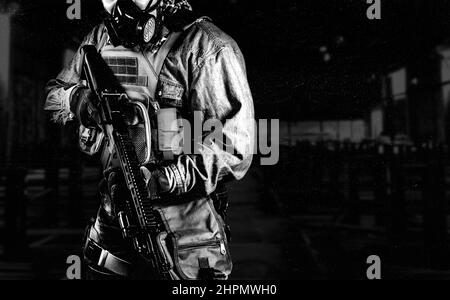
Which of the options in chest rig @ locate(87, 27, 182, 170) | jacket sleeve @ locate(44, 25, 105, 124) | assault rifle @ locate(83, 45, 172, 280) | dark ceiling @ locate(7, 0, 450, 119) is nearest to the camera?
assault rifle @ locate(83, 45, 172, 280)

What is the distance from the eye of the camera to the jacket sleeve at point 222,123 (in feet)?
5.91

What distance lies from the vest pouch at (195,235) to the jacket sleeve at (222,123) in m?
0.08

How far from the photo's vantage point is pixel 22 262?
13.4ft

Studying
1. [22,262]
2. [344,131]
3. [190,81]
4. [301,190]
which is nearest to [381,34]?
[344,131]

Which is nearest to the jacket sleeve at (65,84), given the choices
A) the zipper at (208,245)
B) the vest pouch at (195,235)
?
the vest pouch at (195,235)

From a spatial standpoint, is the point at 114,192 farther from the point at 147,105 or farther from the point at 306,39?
the point at 306,39

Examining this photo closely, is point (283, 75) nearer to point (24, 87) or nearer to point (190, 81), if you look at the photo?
point (190, 81)

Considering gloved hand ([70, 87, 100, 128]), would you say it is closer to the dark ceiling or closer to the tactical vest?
the tactical vest

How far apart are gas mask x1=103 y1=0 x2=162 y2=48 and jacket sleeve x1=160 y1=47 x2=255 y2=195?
0.79 ft

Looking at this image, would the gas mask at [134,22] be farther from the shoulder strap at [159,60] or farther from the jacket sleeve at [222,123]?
the jacket sleeve at [222,123]

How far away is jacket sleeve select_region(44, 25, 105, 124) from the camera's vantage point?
81.5 inches

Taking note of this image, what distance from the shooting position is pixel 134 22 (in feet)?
6.38

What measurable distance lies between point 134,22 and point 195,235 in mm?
817

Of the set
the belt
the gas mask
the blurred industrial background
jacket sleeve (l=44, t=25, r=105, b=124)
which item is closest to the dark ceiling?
the blurred industrial background
